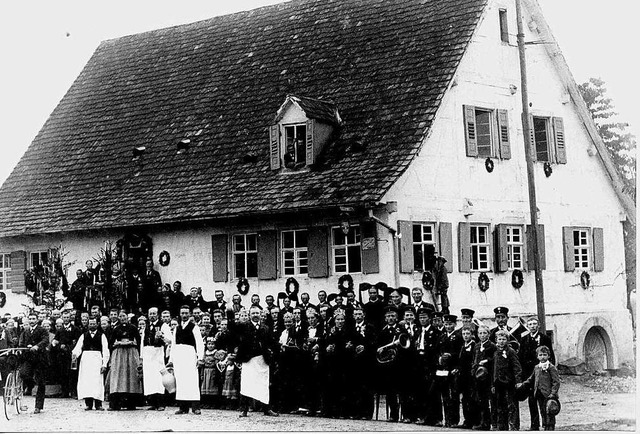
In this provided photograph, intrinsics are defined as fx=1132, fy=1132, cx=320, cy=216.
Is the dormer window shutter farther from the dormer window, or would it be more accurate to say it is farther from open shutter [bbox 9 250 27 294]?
open shutter [bbox 9 250 27 294]

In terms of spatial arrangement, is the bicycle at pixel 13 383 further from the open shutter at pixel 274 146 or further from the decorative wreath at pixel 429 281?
the decorative wreath at pixel 429 281

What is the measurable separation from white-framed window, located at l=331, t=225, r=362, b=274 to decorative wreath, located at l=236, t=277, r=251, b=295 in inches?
91.4

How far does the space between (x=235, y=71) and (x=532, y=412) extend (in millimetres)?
14638

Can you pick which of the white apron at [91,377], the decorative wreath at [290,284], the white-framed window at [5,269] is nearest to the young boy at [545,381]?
the white apron at [91,377]

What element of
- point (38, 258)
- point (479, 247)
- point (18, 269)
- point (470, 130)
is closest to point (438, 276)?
point (479, 247)

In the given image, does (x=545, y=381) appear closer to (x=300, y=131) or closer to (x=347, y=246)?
(x=347, y=246)

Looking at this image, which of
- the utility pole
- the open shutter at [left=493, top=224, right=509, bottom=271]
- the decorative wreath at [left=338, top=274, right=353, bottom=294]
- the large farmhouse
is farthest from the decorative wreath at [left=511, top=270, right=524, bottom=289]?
the decorative wreath at [left=338, top=274, right=353, bottom=294]

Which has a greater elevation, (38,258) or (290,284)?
(38,258)

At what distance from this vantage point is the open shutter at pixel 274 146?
76.2 feet

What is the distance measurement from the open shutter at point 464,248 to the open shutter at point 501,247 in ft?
2.82

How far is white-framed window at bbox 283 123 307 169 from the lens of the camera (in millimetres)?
22828

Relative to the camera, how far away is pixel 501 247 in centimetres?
2323

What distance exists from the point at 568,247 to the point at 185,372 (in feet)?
34.0

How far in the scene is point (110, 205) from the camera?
25.6 metres
